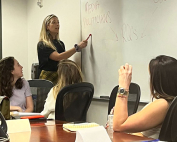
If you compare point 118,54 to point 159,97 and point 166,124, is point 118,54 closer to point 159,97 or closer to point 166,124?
point 159,97

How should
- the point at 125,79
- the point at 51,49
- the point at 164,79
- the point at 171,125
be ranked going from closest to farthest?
1. the point at 171,125
2. the point at 164,79
3. the point at 125,79
4. the point at 51,49

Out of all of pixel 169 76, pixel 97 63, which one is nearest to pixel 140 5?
pixel 97 63

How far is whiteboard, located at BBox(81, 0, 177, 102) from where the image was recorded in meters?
2.72

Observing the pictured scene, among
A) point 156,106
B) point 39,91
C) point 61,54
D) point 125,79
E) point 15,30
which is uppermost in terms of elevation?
point 15,30

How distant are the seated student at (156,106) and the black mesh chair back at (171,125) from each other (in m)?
0.19

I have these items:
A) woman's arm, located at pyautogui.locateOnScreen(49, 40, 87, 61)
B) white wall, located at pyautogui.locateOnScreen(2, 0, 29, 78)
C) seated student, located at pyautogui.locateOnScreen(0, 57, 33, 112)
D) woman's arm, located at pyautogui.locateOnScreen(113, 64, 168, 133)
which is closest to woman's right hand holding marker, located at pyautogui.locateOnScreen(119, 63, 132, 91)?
woman's arm, located at pyautogui.locateOnScreen(113, 64, 168, 133)

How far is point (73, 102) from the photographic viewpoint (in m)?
2.46

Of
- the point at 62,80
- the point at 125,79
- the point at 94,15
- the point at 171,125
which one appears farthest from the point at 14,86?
the point at 171,125

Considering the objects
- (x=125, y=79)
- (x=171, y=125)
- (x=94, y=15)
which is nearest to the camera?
(x=171, y=125)

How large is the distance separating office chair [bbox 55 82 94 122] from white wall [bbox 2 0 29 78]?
9.95ft

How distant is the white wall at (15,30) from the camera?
5172 millimetres

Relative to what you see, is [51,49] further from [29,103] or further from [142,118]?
[142,118]

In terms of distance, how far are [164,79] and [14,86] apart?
6.43ft

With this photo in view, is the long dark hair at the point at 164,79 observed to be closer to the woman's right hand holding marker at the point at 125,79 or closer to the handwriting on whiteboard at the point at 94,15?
the woman's right hand holding marker at the point at 125,79
